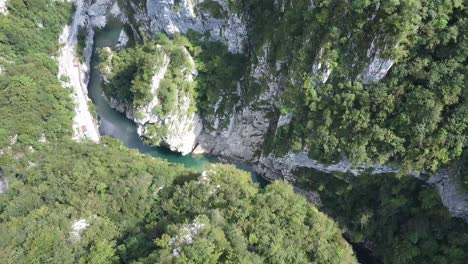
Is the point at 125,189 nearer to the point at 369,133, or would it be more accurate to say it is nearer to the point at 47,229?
the point at 47,229

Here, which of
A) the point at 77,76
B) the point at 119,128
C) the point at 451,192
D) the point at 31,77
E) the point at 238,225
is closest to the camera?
the point at 238,225

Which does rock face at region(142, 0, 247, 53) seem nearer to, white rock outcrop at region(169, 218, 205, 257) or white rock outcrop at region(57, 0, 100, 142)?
white rock outcrop at region(57, 0, 100, 142)

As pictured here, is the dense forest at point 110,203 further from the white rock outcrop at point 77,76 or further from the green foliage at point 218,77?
the green foliage at point 218,77

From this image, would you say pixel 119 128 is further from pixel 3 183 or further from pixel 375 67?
pixel 375 67

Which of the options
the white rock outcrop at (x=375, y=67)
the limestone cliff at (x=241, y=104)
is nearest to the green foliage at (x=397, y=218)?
the limestone cliff at (x=241, y=104)

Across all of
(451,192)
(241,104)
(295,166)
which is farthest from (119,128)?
(451,192)

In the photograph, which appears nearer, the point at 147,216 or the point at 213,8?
the point at 147,216
